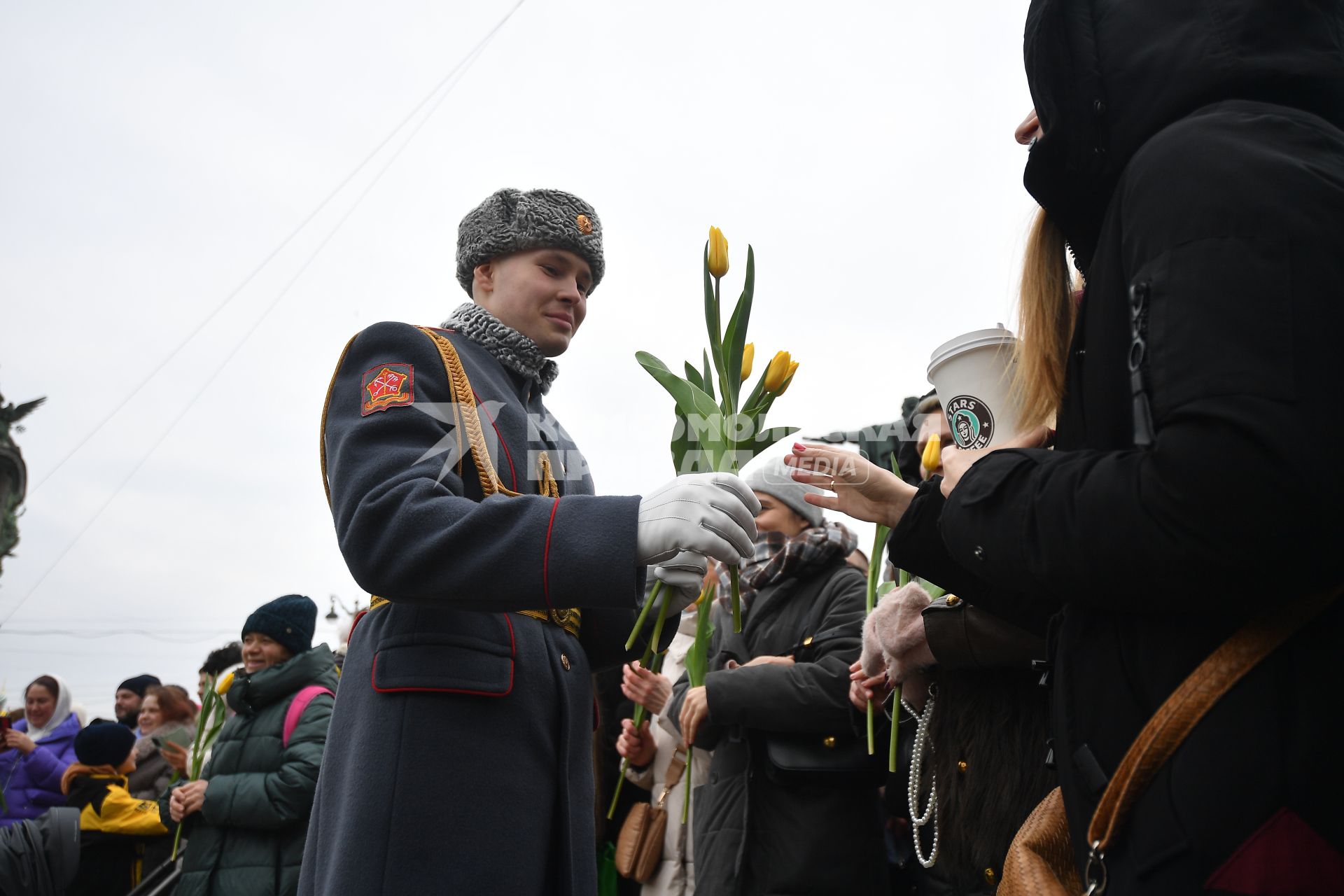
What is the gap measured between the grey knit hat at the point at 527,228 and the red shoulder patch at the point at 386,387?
489mm

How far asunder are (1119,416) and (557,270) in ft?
4.41

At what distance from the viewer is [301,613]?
443cm

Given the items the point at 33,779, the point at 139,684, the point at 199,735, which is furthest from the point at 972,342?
the point at 139,684

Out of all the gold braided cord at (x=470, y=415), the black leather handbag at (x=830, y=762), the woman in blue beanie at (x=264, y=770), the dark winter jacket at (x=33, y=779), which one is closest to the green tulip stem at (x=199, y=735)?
the woman in blue beanie at (x=264, y=770)

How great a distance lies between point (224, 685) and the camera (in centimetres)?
462

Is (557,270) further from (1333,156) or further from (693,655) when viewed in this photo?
(1333,156)

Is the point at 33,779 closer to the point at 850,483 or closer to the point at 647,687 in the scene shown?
the point at 647,687

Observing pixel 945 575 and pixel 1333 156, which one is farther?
pixel 945 575

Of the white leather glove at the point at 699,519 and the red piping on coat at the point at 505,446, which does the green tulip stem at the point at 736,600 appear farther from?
the red piping on coat at the point at 505,446

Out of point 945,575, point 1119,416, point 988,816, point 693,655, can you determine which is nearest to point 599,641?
point 693,655

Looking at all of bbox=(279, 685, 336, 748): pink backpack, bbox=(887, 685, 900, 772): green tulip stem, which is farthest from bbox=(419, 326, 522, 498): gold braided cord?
bbox=(279, 685, 336, 748): pink backpack

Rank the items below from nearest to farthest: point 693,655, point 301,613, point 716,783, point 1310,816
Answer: point 1310,816 < point 693,655 < point 716,783 < point 301,613

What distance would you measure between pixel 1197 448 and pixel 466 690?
46.2 inches

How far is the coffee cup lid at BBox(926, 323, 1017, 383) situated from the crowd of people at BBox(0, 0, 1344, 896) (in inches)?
7.0
